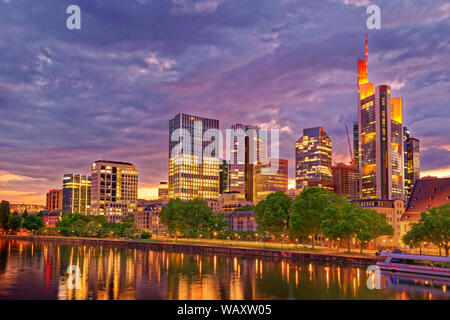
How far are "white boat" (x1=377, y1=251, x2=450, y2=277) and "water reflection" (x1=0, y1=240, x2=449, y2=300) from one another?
440 centimetres

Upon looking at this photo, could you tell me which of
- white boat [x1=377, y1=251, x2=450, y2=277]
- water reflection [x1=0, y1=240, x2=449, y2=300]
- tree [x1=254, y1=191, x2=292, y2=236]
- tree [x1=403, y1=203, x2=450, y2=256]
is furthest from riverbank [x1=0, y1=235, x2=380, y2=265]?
tree [x1=254, y1=191, x2=292, y2=236]

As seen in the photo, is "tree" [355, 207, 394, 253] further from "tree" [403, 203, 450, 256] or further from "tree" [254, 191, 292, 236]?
"tree" [254, 191, 292, 236]

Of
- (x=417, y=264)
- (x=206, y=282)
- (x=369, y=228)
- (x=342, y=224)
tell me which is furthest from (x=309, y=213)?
(x=206, y=282)

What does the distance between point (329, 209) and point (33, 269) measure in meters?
78.4

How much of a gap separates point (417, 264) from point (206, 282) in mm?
46225

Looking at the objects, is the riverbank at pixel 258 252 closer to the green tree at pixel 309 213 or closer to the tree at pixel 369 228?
the tree at pixel 369 228

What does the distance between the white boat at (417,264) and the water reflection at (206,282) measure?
4404 millimetres

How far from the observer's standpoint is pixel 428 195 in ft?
552

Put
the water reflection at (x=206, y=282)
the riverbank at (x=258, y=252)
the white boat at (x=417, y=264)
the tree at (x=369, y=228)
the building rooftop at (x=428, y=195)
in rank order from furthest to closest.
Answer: the building rooftop at (x=428, y=195) → the tree at (x=369, y=228) → the riverbank at (x=258, y=252) → the white boat at (x=417, y=264) → the water reflection at (x=206, y=282)

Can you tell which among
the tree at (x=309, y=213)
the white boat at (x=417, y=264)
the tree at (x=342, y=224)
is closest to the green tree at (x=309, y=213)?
the tree at (x=309, y=213)

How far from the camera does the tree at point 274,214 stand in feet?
512

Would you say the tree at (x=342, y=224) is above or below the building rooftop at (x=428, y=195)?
below

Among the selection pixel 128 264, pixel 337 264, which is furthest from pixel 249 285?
pixel 128 264
